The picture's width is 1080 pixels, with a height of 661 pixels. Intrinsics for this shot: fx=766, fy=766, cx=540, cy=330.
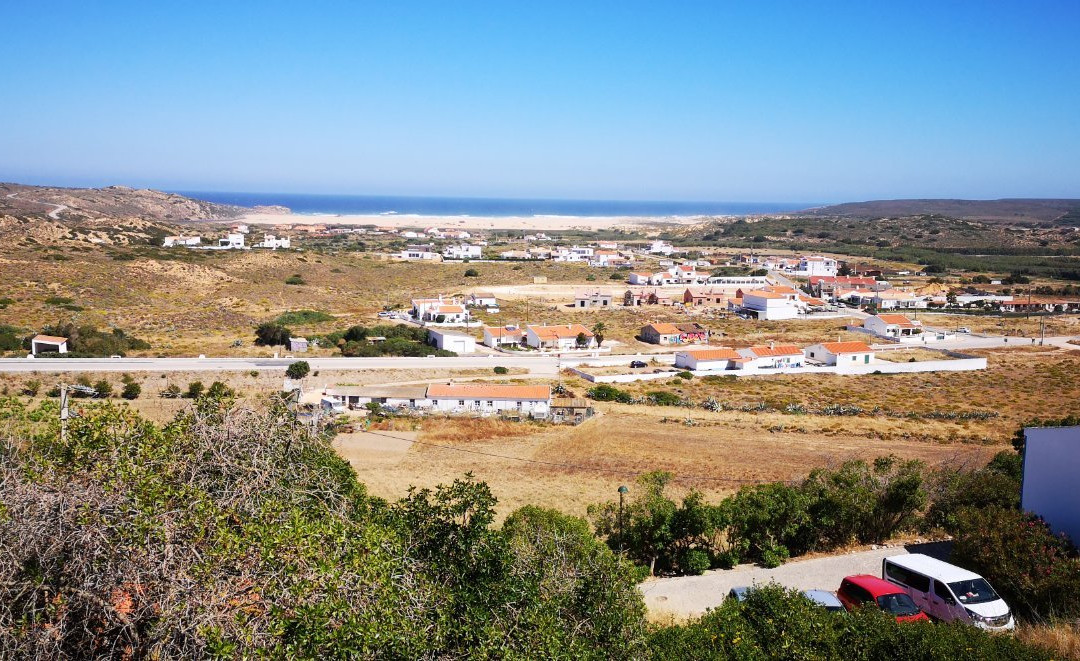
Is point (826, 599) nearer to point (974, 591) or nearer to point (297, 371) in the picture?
point (974, 591)

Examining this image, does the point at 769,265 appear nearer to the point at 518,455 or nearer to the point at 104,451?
the point at 518,455

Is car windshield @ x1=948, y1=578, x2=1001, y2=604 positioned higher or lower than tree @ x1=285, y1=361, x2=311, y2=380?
higher

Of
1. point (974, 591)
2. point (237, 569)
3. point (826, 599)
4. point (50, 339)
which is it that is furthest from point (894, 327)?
point (237, 569)

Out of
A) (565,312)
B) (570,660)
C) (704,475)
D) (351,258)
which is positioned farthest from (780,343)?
(351,258)

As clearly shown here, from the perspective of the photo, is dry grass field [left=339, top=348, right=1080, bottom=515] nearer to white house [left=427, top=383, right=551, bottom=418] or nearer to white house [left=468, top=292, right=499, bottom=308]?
white house [left=427, top=383, right=551, bottom=418]

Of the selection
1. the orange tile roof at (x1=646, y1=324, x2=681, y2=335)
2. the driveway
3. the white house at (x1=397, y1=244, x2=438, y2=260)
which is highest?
the white house at (x1=397, y1=244, x2=438, y2=260)

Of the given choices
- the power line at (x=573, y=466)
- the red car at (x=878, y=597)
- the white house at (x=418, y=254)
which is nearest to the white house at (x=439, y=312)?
the power line at (x=573, y=466)

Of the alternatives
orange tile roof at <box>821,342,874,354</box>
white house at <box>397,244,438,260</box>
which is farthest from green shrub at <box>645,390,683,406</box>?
white house at <box>397,244,438,260</box>
